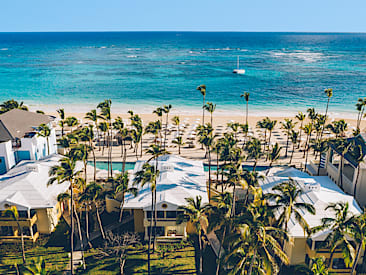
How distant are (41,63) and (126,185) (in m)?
155

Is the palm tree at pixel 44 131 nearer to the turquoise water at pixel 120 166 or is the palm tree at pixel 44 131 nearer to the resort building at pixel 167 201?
the turquoise water at pixel 120 166

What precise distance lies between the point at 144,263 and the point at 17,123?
27.8 metres

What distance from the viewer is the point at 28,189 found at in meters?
34.0

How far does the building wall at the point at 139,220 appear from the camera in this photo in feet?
109

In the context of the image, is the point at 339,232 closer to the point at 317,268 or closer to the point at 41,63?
the point at 317,268

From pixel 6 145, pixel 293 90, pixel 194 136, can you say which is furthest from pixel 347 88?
pixel 6 145

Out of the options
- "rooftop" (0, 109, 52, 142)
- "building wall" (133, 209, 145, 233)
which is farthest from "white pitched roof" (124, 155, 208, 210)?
"rooftop" (0, 109, 52, 142)

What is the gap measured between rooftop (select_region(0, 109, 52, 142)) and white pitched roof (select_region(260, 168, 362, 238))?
1224 inches

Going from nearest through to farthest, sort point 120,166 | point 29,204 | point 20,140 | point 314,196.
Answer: point 314,196, point 29,204, point 20,140, point 120,166

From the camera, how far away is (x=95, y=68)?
494 feet

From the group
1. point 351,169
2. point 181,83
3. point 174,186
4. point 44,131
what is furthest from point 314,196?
point 181,83

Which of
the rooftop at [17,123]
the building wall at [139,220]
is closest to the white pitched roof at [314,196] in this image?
the building wall at [139,220]

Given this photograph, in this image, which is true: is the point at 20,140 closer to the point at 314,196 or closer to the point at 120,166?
the point at 120,166

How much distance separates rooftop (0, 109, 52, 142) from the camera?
42.4 metres
